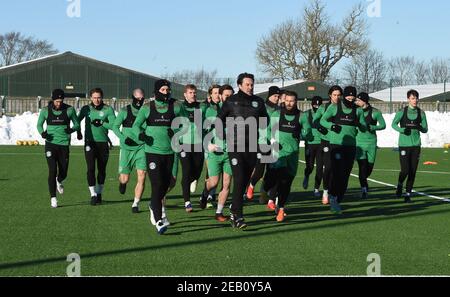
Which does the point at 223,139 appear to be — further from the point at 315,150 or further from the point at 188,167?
the point at 315,150

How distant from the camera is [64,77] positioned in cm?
6266

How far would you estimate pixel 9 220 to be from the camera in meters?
13.4

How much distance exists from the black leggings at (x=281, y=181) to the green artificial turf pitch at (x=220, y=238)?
0.40 meters

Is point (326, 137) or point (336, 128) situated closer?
point (336, 128)

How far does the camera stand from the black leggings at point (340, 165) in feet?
49.2

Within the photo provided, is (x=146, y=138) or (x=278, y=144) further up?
(x=146, y=138)

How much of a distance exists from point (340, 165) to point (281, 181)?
1532 mm

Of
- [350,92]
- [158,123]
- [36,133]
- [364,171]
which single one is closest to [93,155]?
[158,123]

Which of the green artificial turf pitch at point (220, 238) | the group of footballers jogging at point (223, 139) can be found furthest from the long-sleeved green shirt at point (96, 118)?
the green artificial turf pitch at point (220, 238)

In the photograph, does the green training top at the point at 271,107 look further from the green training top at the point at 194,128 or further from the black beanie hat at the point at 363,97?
the black beanie hat at the point at 363,97

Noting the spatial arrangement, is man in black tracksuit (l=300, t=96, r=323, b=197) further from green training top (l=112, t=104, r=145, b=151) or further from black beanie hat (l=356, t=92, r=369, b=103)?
green training top (l=112, t=104, r=145, b=151)

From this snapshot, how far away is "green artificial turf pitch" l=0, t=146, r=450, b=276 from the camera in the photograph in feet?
31.0
